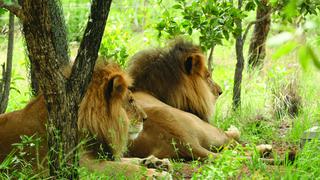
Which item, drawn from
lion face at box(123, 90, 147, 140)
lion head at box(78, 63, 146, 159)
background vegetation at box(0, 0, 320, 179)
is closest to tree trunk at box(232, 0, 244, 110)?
background vegetation at box(0, 0, 320, 179)

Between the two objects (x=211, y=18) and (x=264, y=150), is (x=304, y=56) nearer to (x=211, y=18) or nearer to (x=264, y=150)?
(x=264, y=150)

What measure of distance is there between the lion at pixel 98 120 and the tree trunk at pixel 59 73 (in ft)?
1.22

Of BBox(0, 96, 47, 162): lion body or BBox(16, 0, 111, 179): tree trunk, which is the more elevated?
BBox(16, 0, 111, 179): tree trunk

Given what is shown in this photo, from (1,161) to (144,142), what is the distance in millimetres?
1253

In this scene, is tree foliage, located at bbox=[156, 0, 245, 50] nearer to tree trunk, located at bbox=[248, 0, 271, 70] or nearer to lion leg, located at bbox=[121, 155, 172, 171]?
lion leg, located at bbox=[121, 155, 172, 171]

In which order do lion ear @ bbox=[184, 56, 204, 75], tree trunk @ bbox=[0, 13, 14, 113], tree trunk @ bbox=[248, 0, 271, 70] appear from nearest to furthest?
1. tree trunk @ bbox=[0, 13, 14, 113]
2. lion ear @ bbox=[184, 56, 204, 75]
3. tree trunk @ bbox=[248, 0, 271, 70]

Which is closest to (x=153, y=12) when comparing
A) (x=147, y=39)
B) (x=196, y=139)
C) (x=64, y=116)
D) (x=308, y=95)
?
(x=147, y=39)

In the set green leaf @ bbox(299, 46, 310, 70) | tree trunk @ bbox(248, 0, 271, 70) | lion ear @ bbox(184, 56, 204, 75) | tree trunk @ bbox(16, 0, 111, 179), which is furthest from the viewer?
tree trunk @ bbox(248, 0, 271, 70)

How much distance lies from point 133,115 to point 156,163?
37 centimetres

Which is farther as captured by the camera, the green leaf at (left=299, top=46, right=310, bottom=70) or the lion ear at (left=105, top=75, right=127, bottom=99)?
the lion ear at (left=105, top=75, right=127, bottom=99)

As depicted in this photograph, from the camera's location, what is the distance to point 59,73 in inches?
134

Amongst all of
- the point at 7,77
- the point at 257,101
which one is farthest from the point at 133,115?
the point at 257,101

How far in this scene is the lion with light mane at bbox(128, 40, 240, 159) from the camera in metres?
4.87

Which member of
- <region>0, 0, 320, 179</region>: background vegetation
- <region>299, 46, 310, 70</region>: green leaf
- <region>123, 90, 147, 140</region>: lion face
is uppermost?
<region>299, 46, 310, 70</region>: green leaf
